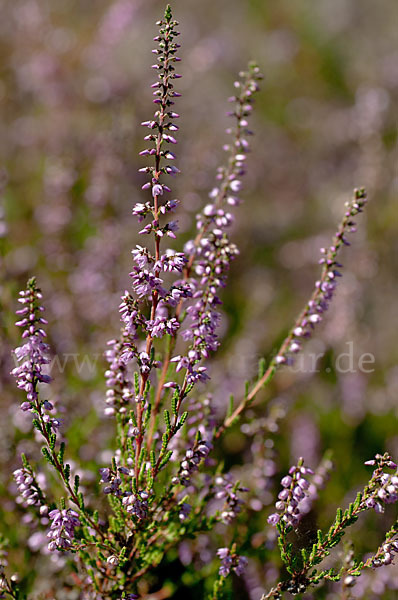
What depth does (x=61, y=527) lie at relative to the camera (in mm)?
2285

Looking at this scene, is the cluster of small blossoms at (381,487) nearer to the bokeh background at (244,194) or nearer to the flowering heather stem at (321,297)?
the flowering heather stem at (321,297)

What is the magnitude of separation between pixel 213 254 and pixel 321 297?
2.19 ft

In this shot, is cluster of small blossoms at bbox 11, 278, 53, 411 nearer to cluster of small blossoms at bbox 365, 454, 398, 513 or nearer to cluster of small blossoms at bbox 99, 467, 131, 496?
cluster of small blossoms at bbox 99, 467, 131, 496

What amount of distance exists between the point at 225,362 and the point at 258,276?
92.6 inches

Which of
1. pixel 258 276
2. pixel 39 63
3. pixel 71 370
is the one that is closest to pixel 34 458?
pixel 71 370

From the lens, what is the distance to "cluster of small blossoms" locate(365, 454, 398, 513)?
7.40 feet

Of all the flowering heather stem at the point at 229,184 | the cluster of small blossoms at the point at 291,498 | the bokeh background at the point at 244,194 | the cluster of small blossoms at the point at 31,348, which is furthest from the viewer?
the bokeh background at the point at 244,194

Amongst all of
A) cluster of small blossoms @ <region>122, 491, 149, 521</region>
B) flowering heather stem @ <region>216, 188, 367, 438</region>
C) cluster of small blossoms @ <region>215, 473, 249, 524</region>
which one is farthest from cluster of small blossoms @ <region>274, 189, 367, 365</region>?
cluster of small blossoms @ <region>122, 491, 149, 521</region>

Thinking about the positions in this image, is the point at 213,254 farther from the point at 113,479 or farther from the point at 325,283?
the point at 113,479

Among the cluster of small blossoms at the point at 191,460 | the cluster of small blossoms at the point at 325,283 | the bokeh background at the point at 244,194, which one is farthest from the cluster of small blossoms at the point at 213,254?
the bokeh background at the point at 244,194

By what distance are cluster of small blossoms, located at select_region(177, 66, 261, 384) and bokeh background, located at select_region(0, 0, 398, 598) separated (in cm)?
135

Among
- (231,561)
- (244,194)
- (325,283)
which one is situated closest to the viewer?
(231,561)

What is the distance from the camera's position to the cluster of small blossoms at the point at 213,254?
240cm

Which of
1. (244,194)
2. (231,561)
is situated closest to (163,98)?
(231,561)
